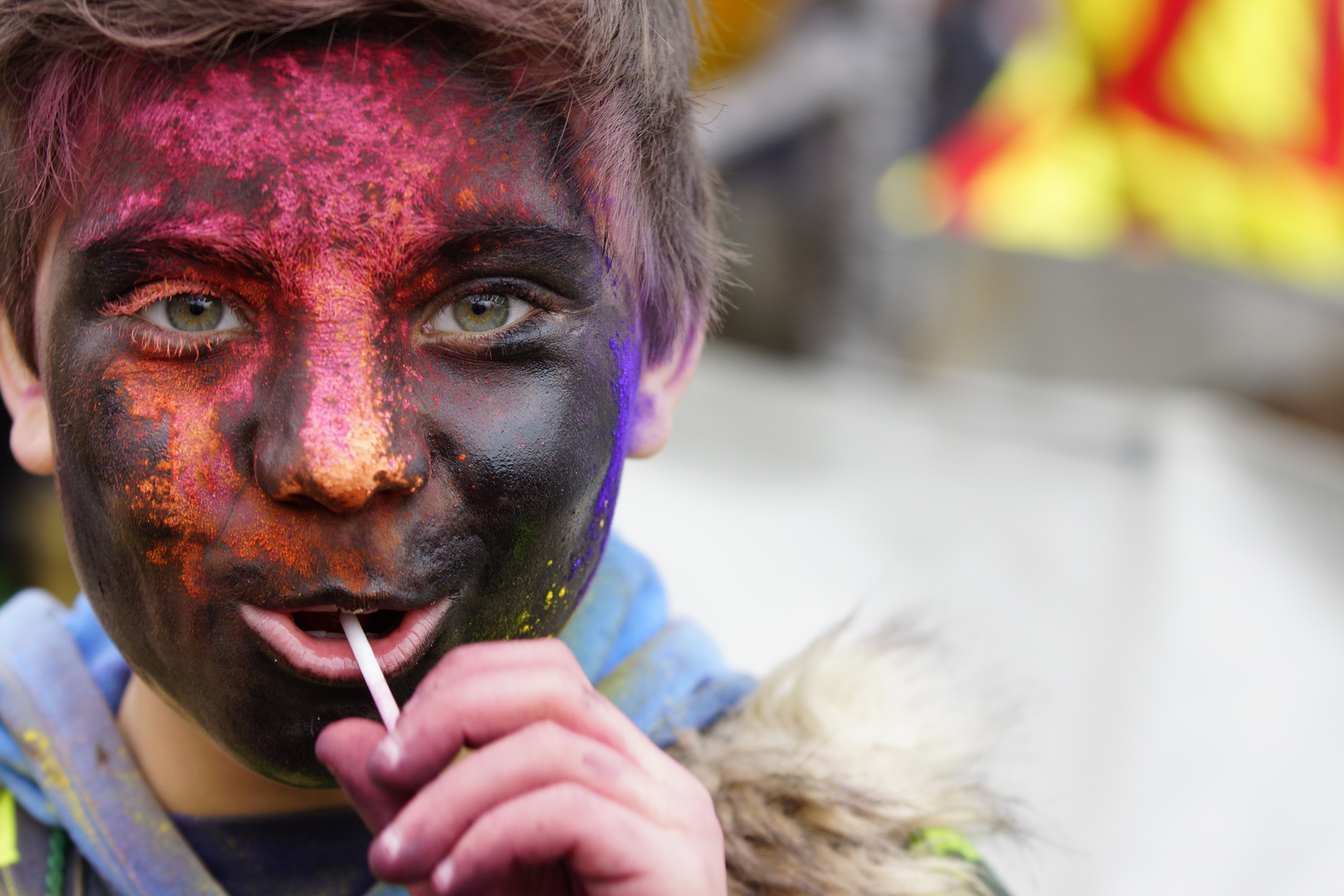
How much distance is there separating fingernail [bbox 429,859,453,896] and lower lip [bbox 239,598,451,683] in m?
0.18

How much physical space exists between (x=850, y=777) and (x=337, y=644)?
430mm

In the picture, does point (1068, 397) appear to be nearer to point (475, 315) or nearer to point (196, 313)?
point (475, 315)

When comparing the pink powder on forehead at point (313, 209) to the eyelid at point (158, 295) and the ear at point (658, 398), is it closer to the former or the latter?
the eyelid at point (158, 295)

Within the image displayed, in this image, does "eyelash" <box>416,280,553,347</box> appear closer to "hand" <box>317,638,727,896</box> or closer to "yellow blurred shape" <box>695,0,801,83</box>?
"hand" <box>317,638,727,896</box>

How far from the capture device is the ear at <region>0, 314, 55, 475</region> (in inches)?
36.5

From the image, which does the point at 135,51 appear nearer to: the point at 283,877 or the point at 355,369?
the point at 355,369

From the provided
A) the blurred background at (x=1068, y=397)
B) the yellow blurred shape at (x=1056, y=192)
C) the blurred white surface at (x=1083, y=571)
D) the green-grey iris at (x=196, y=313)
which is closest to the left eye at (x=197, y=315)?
the green-grey iris at (x=196, y=313)

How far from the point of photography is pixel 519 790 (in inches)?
26.5

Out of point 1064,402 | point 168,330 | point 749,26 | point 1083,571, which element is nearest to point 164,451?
point 168,330

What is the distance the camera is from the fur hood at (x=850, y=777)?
3.06 feet

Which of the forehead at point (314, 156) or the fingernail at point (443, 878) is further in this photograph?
the forehead at point (314, 156)

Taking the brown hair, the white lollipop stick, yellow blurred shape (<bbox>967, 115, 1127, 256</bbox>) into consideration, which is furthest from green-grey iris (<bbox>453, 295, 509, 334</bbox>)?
yellow blurred shape (<bbox>967, 115, 1127, 256</bbox>)

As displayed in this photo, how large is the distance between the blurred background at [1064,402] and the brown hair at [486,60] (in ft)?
3.94

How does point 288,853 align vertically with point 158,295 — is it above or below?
below
